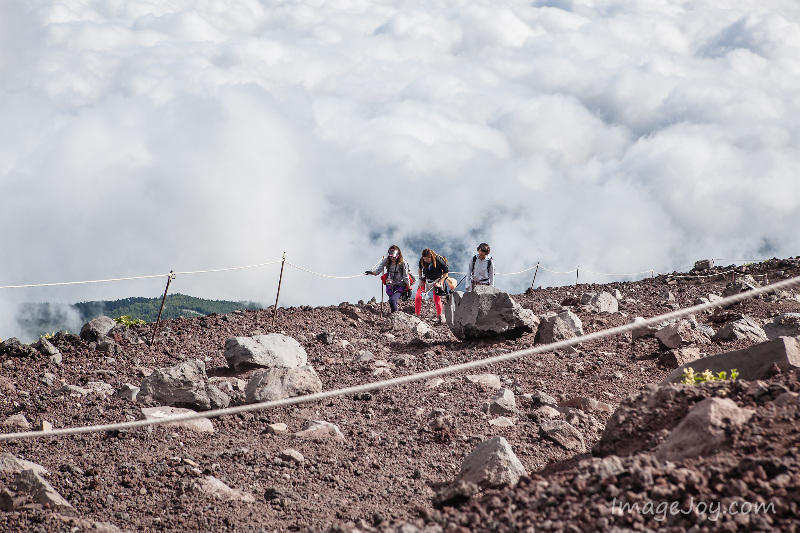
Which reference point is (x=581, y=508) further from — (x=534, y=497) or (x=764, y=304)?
(x=764, y=304)

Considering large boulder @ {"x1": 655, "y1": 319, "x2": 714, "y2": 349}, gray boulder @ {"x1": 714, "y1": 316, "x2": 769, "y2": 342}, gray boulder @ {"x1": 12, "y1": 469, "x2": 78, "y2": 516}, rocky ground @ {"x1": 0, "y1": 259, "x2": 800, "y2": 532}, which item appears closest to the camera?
rocky ground @ {"x1": 0, "y1": 259, "x2": 800, "y2": 532}

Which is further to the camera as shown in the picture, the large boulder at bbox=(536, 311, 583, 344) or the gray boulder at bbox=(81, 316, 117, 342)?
the gray boulder at bbox=(81, 316, 117, 342)

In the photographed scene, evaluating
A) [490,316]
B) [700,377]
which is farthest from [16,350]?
[700,377]

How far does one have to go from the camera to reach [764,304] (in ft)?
46.8

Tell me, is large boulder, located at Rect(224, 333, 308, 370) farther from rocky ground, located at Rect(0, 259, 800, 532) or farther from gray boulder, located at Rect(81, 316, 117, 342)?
gray boulder, located at Rect(81, 316, 117, 342)

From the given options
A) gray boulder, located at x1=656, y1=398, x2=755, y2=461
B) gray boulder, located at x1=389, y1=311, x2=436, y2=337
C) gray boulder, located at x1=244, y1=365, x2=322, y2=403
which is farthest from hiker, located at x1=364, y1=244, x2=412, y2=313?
gray boulder, located at x1=656, y1=398, x2=755, y2=461

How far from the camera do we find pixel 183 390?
778 centimetres

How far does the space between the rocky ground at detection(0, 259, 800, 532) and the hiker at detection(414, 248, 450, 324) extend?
1.86 meters

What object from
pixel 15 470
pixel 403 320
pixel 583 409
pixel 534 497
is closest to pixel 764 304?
pixel 403 320

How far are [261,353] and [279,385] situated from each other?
1.60 meters

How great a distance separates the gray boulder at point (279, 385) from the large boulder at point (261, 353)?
1.16 metres

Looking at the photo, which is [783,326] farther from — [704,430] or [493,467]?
[704,430]

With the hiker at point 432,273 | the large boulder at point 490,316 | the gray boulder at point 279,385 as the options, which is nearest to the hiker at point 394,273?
the hiker at point 432,273

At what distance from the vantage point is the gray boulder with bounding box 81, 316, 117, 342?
11125 millimetres
